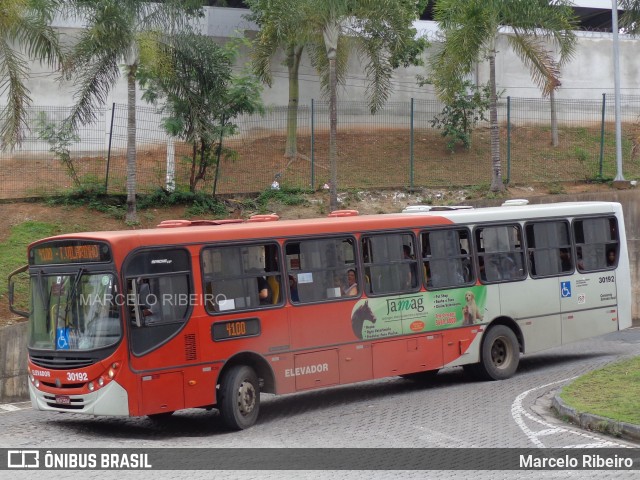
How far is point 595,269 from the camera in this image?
19.0m

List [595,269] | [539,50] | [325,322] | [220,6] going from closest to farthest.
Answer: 1. [325,322]
2. [595,269]
3. [539,50]
4. [220,6]

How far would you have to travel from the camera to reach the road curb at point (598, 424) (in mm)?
11547

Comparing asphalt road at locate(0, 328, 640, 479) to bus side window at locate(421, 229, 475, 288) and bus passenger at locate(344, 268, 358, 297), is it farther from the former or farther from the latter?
bus side window at locate(421, 229, 475, 288)

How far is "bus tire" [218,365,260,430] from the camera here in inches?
513

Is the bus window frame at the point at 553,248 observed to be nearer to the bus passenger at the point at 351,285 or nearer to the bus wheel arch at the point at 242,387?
the bus passenger at the point at 351,285

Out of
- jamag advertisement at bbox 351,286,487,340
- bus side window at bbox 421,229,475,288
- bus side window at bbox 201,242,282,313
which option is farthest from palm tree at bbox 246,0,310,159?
bus side window at bbox 201,242,282,313

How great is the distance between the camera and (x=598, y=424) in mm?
12156

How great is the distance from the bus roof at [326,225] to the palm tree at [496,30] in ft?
27.9

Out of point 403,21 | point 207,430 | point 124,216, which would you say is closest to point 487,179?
point 403,21

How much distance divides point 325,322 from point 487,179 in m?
17.2

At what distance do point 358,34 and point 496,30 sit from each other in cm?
442

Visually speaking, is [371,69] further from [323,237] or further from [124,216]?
[323,237]

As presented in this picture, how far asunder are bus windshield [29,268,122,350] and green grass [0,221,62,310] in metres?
5.53

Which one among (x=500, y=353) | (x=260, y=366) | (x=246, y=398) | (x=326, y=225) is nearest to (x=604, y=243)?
(x=500, y=353)
